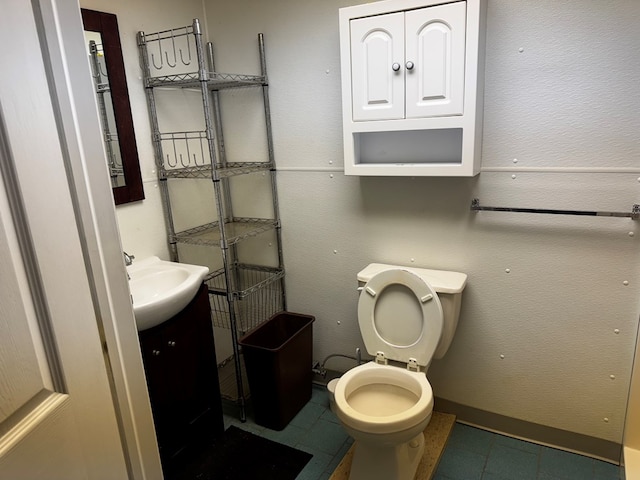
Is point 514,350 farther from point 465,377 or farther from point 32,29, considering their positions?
point 32,29

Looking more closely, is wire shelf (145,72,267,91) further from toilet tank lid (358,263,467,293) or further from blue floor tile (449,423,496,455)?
blue floor tile (449,423,496,455)

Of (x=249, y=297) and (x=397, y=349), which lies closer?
(x=397, y=349)

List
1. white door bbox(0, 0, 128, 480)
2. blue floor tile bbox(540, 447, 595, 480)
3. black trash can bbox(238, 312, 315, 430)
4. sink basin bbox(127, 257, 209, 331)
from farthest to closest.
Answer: black trash can bbox(238, 312, 315, 430) < blue floor tile bbox(540, 447, 595, 480) < sink basin bbox(127, 257, 209, 331) < white door bbox(0, 0, 128, 480)

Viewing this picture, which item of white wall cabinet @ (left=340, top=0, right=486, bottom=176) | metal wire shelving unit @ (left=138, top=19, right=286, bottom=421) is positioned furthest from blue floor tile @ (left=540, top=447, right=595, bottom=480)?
metal wire shelving unit @ (left=138, top=19, right=286, bottom=421)

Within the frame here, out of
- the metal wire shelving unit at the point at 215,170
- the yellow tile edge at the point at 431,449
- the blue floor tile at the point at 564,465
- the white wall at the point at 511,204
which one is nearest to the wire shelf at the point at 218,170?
the metal wire shelving unit at the point at 215,170

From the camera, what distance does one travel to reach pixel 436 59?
1686 millimetres

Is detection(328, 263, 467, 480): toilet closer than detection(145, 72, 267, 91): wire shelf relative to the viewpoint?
Yes

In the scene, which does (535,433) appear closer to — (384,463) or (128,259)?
(384,463)

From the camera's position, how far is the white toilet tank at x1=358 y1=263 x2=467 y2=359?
1.88m

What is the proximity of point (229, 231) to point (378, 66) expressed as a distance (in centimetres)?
120

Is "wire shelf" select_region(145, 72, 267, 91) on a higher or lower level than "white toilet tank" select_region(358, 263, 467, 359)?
higher

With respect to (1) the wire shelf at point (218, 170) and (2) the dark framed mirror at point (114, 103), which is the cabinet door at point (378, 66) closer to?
(1) the wire shelf at point (218, 170)

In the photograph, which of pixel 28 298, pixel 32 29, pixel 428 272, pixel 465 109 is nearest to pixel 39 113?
pixel 32 29

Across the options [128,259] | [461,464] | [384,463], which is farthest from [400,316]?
[128,259]
